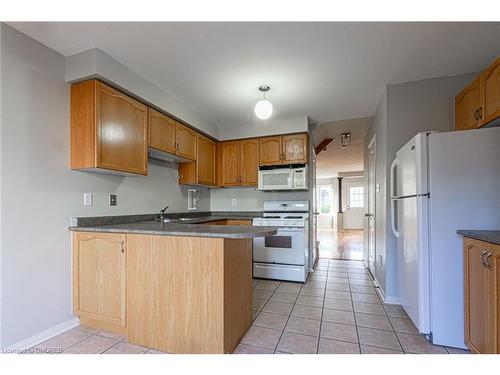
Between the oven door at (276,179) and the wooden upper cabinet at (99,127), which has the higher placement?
the wooden upper cabinet at (99,127)

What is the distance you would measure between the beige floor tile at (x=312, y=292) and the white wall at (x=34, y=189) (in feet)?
7.78

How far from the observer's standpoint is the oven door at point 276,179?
11.6ft

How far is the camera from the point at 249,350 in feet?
5.60

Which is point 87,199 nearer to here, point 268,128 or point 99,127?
point 99,127

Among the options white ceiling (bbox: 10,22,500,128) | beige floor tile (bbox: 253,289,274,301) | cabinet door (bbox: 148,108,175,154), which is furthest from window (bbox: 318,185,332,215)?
cabinet door (bbox: 148,108,175,154)

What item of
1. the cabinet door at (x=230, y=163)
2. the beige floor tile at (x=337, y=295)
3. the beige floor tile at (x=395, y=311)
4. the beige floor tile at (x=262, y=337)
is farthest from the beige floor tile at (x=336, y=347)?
the cabinet door at (x=230, y=163)

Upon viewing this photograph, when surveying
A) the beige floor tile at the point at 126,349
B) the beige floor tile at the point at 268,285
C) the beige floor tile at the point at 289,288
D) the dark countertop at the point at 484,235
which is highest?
the dark countertop at the point at 484,235

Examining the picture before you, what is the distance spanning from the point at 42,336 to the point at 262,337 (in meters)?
1.67

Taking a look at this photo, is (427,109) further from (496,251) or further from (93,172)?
(93,172)

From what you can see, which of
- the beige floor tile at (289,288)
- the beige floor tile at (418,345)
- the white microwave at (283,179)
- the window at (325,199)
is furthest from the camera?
the window at (325,199)

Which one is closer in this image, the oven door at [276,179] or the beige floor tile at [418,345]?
the beige floor tile at [418,345]

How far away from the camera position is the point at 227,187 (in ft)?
13.8

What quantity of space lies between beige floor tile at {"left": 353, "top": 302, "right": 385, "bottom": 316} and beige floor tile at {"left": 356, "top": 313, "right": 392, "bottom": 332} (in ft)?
0.29

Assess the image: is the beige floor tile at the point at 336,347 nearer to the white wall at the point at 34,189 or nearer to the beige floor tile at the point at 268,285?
the beige floor tile at the point at 268,285
